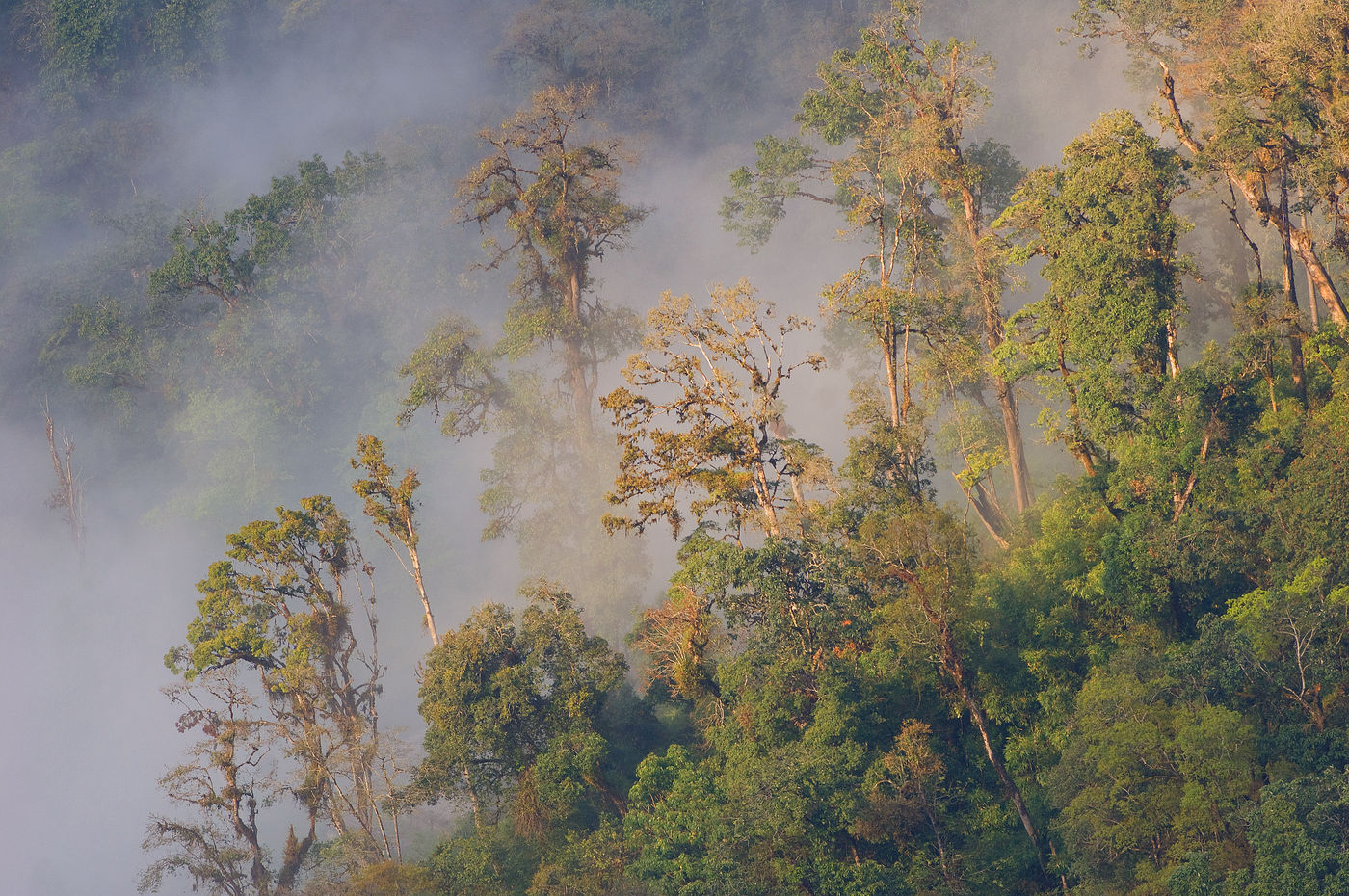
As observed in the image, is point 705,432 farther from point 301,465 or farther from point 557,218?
point 301,465

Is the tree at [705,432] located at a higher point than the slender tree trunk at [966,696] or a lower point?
higher

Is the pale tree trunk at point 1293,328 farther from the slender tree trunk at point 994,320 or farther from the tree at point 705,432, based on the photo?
the tree at point 705,432

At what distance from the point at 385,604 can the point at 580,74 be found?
27478 mm

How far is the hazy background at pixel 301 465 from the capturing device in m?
58.0

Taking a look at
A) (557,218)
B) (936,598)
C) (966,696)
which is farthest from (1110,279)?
(557,218)

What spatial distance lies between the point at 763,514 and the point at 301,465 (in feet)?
119

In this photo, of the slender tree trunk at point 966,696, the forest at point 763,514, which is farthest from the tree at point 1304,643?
the slender tree trunk at point 966,696

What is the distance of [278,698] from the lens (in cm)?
3522

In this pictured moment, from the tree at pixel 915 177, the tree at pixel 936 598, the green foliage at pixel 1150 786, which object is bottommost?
the green foliage at pixel 1150 786

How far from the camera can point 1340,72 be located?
2970 centimetres

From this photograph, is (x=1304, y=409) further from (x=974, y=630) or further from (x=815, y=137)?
(x=815, y=137)

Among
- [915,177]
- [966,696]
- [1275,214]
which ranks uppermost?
[915,177]

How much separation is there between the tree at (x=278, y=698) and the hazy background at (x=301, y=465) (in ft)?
58.9

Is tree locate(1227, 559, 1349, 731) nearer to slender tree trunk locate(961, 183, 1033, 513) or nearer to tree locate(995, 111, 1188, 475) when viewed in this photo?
tree locate(995, 111, 1188, 475)
